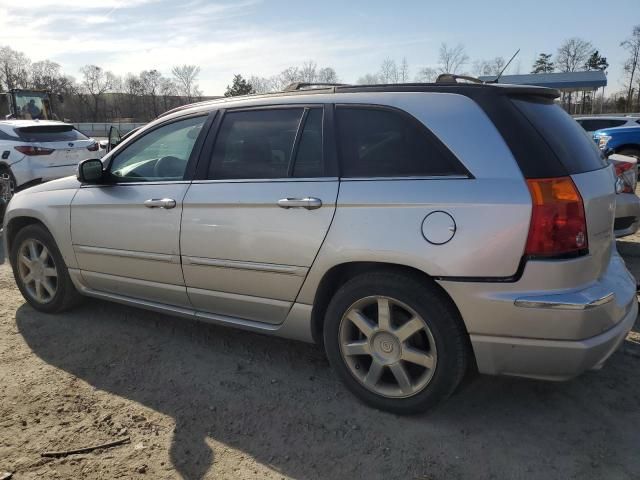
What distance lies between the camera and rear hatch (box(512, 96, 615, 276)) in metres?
2.51

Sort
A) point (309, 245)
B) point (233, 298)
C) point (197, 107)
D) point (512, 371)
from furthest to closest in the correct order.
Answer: point (197, 107)
point (233, 298)
point (309, 245)
point (512, 371)

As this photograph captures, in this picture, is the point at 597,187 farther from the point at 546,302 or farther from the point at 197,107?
the point at 197,107

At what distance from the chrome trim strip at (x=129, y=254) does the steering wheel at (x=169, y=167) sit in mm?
555

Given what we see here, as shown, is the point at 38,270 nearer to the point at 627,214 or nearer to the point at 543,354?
the point at 543,354

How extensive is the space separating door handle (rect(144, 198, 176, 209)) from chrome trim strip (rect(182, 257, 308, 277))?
36 centimetres

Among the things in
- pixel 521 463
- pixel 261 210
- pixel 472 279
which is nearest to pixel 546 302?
pixel 472 279

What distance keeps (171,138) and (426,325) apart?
90.1 inches

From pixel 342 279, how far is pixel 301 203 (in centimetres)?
50

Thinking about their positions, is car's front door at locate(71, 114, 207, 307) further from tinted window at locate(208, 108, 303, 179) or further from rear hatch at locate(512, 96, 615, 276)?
rear hatch at locate(512, 96, 615, 276)

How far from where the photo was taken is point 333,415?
9.63ft

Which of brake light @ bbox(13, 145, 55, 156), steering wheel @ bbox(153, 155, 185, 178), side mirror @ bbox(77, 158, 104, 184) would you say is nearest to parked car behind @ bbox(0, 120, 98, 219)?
brake light @ bbox(13, 145, 55, 156)

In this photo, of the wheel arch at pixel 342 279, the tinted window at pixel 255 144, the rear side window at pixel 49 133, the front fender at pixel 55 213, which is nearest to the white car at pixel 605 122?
the rear side window at pixel 49 133

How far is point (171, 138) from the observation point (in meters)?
3.80

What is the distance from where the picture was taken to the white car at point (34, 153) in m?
9.88
